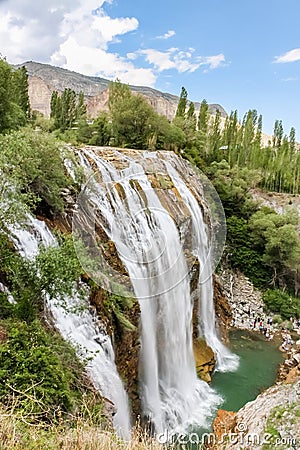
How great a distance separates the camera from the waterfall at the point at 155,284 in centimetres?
845

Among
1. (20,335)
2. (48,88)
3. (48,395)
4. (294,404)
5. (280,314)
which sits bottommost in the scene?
(280,314)

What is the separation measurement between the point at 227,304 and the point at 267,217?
6515mm

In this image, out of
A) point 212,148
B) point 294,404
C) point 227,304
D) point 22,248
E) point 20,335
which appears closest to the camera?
point 20,335

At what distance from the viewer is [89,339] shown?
285 inches

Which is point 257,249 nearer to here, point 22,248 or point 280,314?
point 280,314

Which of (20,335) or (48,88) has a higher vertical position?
(48,88)

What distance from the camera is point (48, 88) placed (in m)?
73.2

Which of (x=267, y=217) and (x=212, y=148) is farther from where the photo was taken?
(x=212, y=148)

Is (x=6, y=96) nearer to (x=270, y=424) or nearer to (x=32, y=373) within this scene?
(x=32, y=373)

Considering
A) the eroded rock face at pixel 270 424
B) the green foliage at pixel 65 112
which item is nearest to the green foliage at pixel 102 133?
the green foliage at pixel 65 112

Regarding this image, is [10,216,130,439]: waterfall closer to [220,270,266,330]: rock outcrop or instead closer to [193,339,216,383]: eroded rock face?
[193,339,216,383]: eroded rock face

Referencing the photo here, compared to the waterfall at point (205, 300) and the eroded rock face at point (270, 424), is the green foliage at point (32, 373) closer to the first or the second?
the eroded rock face at point (270, 424)

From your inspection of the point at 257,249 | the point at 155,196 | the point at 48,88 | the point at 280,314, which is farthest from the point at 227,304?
the point at 48,88

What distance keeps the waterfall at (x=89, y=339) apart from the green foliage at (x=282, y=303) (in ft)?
44.0
